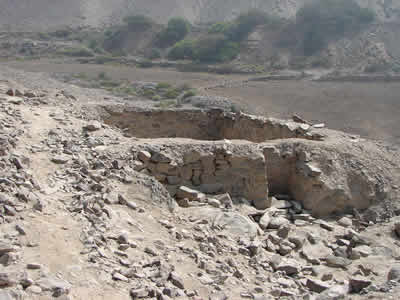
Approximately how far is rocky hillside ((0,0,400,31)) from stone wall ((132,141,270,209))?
4233 centimetres

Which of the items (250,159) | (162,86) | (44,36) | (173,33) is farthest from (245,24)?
(250,159)

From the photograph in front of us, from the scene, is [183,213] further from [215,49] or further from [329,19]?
[329,19]

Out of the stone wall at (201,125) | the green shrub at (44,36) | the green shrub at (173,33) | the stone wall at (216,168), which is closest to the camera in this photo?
the stone wall at (216,168)

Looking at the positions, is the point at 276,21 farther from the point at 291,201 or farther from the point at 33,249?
the point at 33,249

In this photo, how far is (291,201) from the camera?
352 inches

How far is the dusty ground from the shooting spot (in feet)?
71.7

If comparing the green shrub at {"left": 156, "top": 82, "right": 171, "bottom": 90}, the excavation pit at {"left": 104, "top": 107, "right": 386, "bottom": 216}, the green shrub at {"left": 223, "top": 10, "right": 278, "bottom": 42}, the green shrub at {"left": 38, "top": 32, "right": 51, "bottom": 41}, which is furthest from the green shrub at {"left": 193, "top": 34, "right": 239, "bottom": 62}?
the excavation pit at {"left": 104, "top": 107, "right": 386, "bottom": 216}

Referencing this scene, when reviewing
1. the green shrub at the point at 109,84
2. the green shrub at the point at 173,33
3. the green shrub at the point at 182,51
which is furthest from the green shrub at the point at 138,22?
the green shrub at the point at 109,84

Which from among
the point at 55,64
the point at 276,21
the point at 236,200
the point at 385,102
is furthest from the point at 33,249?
the point at 276,21

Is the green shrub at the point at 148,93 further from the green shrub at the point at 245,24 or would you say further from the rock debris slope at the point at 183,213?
the green shrub at the point at 245,24

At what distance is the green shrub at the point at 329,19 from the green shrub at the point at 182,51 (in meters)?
8.71

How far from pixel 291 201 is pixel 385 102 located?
58.6 feet

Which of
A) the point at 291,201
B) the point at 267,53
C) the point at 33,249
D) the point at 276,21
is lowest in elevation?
the point at 291,201

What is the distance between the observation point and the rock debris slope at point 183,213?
4.56 metres
